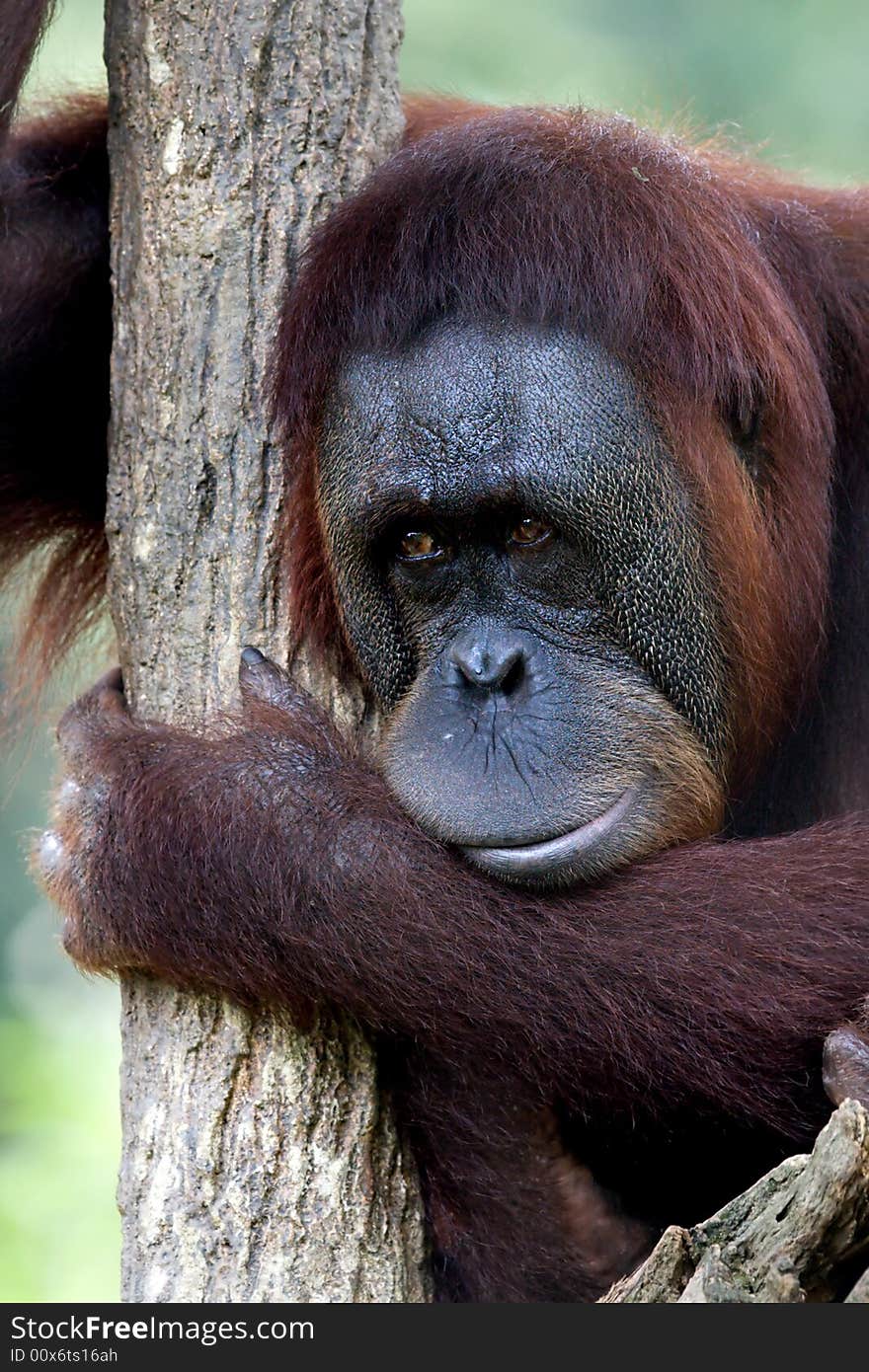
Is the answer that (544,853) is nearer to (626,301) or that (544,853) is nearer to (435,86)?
(626,301)

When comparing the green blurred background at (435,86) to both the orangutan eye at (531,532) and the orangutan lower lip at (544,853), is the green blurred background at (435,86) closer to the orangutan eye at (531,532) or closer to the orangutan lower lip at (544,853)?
the orangutan eye at (531,532)

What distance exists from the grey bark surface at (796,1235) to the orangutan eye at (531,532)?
3.21ft

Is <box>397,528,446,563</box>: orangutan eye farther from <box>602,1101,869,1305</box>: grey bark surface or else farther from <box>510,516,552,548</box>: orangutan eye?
<box>602,1101,869,1305</box>: grey bark surface

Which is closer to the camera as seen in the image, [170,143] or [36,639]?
[170,143]

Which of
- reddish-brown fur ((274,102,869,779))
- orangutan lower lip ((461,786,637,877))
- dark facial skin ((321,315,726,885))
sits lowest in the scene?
orangutan lower lip ((461,786,637,877))

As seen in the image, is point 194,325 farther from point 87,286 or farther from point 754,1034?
point 754,1034

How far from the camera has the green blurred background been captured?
5.34 metres

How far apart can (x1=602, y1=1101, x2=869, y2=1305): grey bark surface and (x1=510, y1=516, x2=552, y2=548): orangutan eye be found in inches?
38.5

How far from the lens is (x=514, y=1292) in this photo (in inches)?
110

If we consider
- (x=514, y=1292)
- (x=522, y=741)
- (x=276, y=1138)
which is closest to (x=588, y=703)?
(x=522, y=741)

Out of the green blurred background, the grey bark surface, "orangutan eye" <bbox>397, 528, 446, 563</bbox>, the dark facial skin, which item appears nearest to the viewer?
the grey bark surface

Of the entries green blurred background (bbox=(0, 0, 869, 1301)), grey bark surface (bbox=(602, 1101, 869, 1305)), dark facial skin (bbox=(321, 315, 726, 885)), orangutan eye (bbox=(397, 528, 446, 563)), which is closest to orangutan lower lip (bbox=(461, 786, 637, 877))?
dark facial skin (bbox=(321, 315, 726, 885))

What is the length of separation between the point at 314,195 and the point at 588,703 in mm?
933

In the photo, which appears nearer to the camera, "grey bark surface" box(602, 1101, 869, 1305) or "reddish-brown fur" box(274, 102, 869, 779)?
"grey bark surface" box(602, 1101, 869, 1305)
